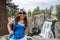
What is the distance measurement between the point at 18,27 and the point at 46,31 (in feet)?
28.9

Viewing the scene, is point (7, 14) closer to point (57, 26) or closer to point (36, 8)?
point (36, 8)

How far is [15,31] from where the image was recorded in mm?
3246

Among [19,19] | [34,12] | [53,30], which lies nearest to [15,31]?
[19,19]

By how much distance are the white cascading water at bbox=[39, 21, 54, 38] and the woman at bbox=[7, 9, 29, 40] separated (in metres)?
8.31

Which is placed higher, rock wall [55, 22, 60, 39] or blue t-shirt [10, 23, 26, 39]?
blue t-shirt [10, 23, 26, 39]

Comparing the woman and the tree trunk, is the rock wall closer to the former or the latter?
the tree trunk

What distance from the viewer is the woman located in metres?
3.22

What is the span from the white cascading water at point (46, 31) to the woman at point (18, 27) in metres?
8.31

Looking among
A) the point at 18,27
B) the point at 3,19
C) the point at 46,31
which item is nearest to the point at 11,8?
the point at 3,19

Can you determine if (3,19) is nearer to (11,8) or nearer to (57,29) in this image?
(11,8)

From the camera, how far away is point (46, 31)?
39.3 feet

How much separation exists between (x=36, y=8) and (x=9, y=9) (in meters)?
1.49

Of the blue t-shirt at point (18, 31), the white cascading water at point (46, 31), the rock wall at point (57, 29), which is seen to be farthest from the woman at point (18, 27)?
the white cascading water at point (46, 31)

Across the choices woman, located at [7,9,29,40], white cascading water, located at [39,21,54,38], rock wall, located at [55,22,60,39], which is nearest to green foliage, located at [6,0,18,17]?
white cascading water, located at [39,21,54,38]
